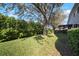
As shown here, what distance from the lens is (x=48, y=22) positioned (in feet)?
18.7

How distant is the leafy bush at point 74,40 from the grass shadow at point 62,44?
93 millimetres

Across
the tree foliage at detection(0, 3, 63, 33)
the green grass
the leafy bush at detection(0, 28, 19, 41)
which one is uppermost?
the tree foliage at detection(0, 3, 63, 33)

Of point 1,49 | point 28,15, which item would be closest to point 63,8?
point 28,15

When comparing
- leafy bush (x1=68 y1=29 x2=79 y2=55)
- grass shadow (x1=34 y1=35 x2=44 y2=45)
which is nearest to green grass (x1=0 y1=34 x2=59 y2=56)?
grass shadow (x1=34 y1=35 x2=44 y2=45)

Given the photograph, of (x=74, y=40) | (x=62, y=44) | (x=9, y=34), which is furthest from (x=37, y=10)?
(x=74, y=40)

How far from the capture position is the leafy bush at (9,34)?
18.5 ft

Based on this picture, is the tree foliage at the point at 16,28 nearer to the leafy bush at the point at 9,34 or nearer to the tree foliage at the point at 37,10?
the leafy bush at the point at 9,34

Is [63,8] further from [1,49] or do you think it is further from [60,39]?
[1,49]

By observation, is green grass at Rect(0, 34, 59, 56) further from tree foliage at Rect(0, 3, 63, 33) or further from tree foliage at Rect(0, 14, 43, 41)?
tree foliage at Rect(0, 3, 63, 33)

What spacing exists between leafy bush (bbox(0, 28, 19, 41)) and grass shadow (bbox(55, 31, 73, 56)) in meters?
0.93

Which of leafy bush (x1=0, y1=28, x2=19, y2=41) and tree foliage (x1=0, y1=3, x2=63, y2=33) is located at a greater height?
tree foliage (x1=0, y1=3, x2=63, y2=33)

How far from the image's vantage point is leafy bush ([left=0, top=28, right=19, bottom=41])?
222 inches

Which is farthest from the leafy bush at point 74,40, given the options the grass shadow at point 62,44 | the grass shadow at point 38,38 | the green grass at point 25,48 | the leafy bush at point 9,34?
the leafy bush at point 9,34

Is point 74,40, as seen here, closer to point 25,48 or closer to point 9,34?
point 25,48
